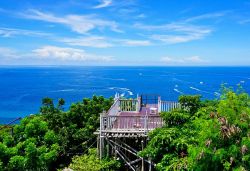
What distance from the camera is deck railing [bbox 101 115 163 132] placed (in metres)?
13.6

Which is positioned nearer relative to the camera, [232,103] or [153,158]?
[232,103]

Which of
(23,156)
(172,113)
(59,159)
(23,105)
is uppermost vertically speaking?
(172,113)

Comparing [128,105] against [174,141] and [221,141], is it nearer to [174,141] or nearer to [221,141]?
[174,141]

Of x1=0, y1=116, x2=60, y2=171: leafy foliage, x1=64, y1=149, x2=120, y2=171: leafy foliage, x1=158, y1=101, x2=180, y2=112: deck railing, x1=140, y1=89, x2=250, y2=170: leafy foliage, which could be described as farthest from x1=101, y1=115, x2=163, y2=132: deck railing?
x1=0, y1=116, x2=60, y2=171: leafy foliage

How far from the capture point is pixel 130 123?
14.1 metres

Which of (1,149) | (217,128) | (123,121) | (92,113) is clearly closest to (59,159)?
(92,113)

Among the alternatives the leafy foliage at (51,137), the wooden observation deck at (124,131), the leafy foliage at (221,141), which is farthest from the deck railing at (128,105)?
the leafy foliage at (221,141)

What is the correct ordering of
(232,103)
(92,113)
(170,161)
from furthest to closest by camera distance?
1. (92,113)
2. (170,161)
3. (232,103)

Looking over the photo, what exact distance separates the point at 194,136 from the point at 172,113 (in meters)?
1.42

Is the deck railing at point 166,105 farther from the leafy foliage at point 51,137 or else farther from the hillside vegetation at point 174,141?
the leafy foliage at point 51,137

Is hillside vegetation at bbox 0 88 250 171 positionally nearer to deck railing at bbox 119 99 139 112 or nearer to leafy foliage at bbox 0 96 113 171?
leafy foliage at bbox 0 96 113 171

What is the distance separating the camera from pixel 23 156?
9.88 metres

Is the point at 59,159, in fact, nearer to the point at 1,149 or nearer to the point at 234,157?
the point at 1,149

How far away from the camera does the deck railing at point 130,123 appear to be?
13.6m
